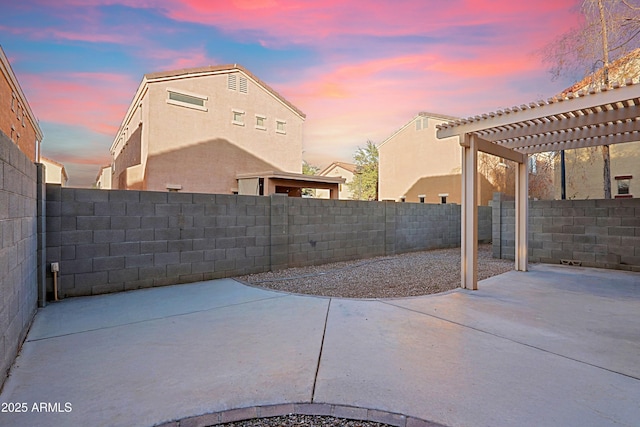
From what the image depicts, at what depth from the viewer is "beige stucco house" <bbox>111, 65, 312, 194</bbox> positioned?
520 inches

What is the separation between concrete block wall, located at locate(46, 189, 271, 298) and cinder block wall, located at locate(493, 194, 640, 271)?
6818 millimetres

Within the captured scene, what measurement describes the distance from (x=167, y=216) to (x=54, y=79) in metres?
9.24

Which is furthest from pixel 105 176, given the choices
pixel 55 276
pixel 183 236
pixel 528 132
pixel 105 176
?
pixel 528 132

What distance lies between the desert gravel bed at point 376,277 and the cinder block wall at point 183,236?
53 centimetres

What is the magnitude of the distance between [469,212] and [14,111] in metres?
15.5

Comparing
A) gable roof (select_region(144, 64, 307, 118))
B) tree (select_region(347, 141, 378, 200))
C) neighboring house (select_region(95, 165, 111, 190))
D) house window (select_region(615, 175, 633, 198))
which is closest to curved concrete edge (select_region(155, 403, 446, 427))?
gable roof (select_region(144, 64, 307, 118))

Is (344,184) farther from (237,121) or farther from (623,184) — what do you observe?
(623,184)

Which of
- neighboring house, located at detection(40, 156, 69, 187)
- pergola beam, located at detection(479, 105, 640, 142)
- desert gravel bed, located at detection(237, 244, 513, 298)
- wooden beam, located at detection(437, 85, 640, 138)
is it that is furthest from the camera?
neighboring house, located at detection(40, 156, 69, 187)

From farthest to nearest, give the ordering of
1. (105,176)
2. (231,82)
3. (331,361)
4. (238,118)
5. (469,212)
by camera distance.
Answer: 1. (105,176)
2. (238,118)
3. (231,82)
4. (469,212)
5. (331,361)

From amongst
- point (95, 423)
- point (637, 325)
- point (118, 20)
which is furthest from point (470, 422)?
point (118, 20)

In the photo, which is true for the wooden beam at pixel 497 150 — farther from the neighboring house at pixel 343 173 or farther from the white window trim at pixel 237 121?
the neighboring house at pixel 343 173

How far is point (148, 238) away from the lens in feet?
18.4

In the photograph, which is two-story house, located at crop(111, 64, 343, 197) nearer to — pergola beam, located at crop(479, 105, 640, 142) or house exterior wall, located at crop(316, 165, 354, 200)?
pergola beam, located at crop(479, 105, 640, 142)

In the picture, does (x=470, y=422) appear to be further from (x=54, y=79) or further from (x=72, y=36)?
(x=54, y=79)
